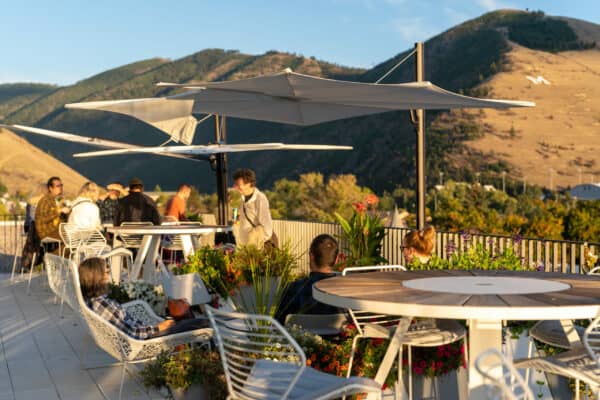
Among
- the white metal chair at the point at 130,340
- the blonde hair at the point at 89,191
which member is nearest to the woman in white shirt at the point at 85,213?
the blonde hair at the point at 89,191

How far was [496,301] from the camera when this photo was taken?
298 centimetres

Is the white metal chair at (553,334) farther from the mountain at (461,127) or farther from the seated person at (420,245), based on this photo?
the mountain at (461,127)

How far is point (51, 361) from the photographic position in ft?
19.2

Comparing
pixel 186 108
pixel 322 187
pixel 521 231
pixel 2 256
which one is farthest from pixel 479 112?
pixel 186 108

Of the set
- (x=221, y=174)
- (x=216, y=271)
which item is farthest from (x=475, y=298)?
(x=221, y=174)

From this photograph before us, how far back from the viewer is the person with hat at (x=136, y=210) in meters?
9.39

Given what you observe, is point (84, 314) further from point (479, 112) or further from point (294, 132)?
point (294, 132)

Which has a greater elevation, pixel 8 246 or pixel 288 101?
pixel 288 101

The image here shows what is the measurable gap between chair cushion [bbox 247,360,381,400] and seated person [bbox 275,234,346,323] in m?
1.21

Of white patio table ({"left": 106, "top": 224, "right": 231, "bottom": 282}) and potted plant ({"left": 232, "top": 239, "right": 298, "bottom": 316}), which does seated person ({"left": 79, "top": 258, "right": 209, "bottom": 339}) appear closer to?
potted plant ({"left": 232, "top": 239, "right": 298, "bottom": 316})

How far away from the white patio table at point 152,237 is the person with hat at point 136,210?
1.01ft

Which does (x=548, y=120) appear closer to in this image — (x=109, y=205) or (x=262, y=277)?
(x=109, y=205)

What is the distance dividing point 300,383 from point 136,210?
669 cm

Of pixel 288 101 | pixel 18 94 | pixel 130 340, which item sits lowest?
pixel 130 340
